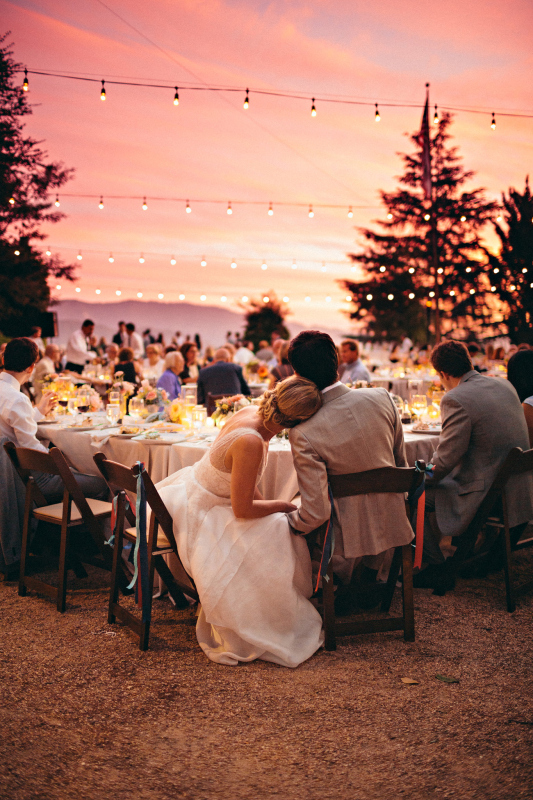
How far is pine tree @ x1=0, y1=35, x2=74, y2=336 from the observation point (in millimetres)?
19125

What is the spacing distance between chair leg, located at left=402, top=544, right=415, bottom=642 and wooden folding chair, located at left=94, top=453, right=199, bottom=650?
1084 mm

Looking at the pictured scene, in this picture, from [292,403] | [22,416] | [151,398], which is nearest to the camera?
[292,403]

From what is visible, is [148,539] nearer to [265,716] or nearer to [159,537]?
[159,537]

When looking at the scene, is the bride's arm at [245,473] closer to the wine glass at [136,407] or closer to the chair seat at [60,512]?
the chair seat at [60,512]

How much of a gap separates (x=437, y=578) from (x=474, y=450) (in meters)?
0.80

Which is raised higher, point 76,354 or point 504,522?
point 76,354

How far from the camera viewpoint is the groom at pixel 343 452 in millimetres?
2652

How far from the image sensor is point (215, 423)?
14.0 feet

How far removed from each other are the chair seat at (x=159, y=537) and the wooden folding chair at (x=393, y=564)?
83cm

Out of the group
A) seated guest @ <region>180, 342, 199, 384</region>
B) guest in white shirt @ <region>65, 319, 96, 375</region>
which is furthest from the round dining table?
guest in white shirt @ <region>65, 319, 96, 375</region>

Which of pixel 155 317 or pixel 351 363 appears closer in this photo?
pixel 351 363

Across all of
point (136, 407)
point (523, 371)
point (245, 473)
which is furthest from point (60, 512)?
point (523, 371)

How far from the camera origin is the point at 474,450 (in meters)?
3.38

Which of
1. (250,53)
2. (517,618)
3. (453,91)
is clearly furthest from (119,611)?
(453,91)
